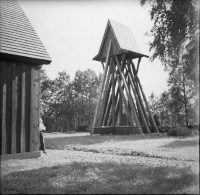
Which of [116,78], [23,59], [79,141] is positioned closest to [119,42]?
[116,78]

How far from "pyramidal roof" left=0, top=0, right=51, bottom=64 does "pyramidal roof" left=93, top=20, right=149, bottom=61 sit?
12.0 m

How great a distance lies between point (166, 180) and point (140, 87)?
1873cm

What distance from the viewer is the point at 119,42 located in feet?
A: 73.3

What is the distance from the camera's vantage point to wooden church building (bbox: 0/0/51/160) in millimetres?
8766

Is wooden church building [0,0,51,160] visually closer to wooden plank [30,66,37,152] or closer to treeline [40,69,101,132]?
wooden plank [30,66,37,152]

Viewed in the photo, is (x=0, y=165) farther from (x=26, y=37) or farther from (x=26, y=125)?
(x=26, y=37)

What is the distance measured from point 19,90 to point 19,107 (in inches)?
25.6

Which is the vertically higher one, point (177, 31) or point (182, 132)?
point (177, 31)

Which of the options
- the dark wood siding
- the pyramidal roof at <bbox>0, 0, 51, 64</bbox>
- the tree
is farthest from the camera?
the pyramidal roof at <bbox>0, 0, 51, 64</bbox>

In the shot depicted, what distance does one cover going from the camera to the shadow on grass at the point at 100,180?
470 centimetres

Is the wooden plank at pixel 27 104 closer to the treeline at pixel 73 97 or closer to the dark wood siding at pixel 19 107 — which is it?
the dark wood siding at pixel 19 107

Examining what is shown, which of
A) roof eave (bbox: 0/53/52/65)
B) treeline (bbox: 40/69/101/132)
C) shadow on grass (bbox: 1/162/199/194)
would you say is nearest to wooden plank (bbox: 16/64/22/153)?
roof eave (bbox: 0/53/52/65)

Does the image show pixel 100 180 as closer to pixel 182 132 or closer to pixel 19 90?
pixel 19 90

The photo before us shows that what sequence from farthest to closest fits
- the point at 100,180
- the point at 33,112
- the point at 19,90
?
the point at 33,112 < the point at 19,90 < the point at 100,180
